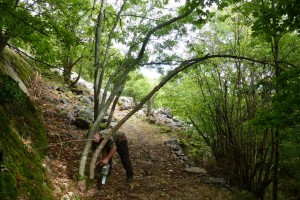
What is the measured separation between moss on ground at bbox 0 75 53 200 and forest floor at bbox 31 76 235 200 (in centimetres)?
46

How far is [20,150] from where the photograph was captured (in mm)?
4664

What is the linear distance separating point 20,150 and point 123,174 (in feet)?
12.2

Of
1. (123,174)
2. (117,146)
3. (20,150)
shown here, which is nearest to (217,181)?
(123,174)

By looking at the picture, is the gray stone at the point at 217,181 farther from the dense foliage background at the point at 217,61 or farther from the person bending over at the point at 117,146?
the person bending over at the point at 117,146

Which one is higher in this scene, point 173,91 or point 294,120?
point 173,91

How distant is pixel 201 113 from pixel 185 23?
4.08 m

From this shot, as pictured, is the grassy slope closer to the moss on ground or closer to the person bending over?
the moss on ground

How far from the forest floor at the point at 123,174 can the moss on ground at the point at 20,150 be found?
0.46m

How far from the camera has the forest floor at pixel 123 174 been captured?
5762mm

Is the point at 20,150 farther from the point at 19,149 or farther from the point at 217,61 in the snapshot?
the point at 217,61

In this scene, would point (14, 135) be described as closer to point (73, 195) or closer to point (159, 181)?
point (73, 195)

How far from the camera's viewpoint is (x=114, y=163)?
8.55m

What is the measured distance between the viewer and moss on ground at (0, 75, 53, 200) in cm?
370

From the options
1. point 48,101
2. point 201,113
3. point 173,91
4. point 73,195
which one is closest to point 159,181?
point 73,195
